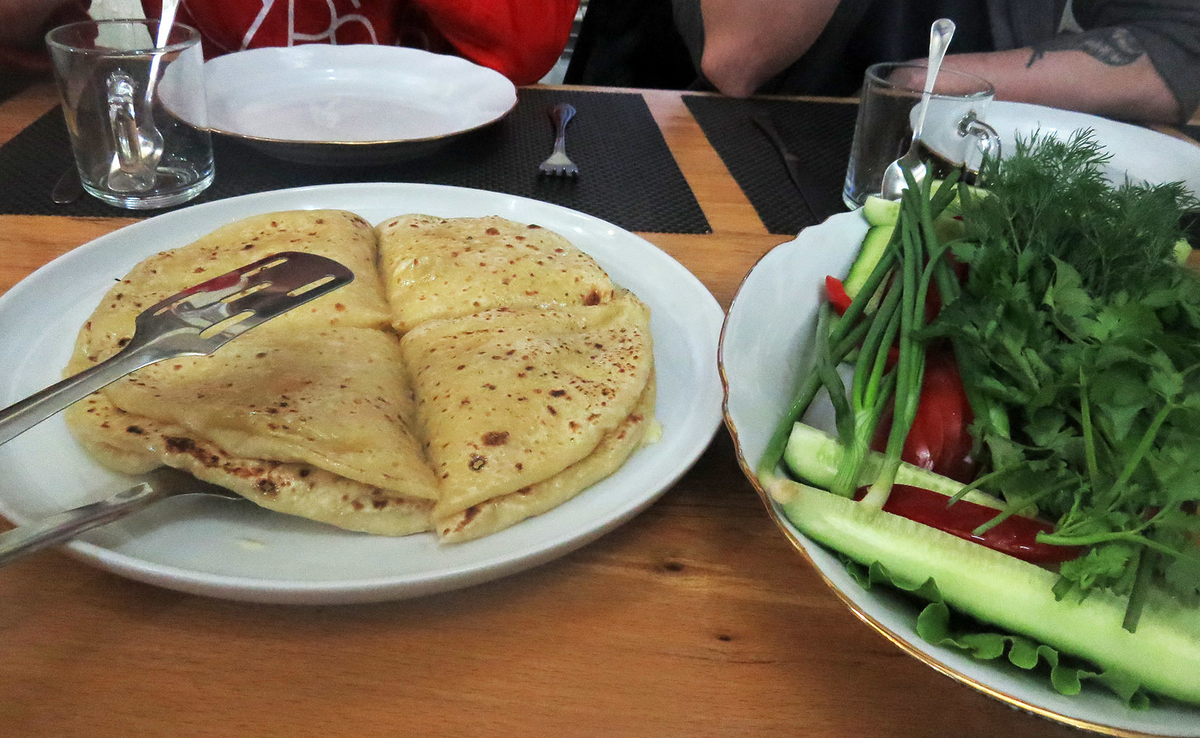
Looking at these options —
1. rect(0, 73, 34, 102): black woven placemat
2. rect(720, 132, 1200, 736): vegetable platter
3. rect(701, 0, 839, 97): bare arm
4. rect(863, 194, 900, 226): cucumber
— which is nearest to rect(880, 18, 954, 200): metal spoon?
rect(863, 194, 900, 226): cucumber

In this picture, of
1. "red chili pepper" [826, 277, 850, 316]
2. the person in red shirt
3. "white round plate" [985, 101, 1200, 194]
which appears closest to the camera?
"red chili pepper" [826, 277, 850, 316]

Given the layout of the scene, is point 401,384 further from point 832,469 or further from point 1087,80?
point 1087,80

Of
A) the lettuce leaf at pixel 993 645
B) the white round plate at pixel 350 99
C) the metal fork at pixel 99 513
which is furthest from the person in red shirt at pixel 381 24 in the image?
the lettuce leaf at pixel 993 645

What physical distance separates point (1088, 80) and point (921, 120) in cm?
149

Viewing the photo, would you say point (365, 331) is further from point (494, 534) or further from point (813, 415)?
point (813, 415)

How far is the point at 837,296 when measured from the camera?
106 cm

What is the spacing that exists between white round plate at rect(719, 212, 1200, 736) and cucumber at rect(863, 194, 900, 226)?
0.7 inches

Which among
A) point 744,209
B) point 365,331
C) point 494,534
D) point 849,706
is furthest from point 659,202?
point 849,706

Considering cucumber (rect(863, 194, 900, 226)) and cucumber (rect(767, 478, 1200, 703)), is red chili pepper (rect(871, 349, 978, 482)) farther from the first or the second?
cucumber (rect(863, 194, 900, 226))

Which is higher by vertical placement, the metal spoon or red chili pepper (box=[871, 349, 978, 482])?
the metal spoon

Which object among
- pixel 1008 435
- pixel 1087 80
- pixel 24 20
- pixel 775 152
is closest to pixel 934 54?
pixel 775 152

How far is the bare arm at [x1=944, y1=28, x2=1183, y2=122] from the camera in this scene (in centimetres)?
261

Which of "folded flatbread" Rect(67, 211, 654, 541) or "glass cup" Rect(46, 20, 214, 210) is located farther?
"glass cup" Rect(46, 20, 214, 210)

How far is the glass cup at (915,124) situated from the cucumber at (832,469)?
1.09 m
